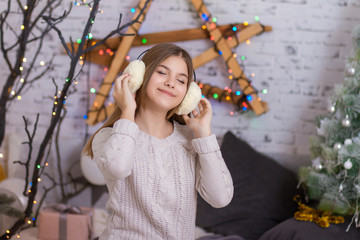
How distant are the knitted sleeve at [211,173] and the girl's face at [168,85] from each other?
0.15m

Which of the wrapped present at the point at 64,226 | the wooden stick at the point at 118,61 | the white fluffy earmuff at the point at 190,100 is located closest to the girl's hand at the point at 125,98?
the white fluffy earmuff at the point at 190,100

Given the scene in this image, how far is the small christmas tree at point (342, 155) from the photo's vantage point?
2080 mm

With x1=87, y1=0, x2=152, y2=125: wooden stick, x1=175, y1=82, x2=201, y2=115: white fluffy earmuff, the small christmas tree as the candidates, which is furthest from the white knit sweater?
x1=87, y1=0, x2=152, y2=125: wooden stick

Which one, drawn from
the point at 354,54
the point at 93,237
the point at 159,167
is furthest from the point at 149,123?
the point at 354,54

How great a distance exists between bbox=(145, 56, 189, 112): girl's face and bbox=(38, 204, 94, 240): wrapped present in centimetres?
118

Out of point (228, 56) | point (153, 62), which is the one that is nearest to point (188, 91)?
point (153, 62)

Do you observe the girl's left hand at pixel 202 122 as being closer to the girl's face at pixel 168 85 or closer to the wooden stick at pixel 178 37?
the girl's face at pixel 168 85

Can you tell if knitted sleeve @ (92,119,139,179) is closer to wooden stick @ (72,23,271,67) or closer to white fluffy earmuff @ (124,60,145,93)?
white fluffy earmuff @ (124,60,145,93)

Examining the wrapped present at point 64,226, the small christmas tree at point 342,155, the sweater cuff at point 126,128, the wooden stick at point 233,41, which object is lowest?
the wrapped present at point 64,226

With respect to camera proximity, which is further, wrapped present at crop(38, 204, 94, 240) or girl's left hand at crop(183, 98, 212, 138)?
wrapped present at crop(38, 204, 94, 240)

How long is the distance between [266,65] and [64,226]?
161 centimetres

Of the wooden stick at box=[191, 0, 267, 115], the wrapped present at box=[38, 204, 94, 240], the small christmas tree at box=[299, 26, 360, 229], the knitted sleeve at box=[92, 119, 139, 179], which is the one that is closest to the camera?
the knitted sleeve at box=[92, 119, 139, 179]

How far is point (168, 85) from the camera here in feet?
4.29

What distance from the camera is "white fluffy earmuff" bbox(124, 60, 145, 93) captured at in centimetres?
129
